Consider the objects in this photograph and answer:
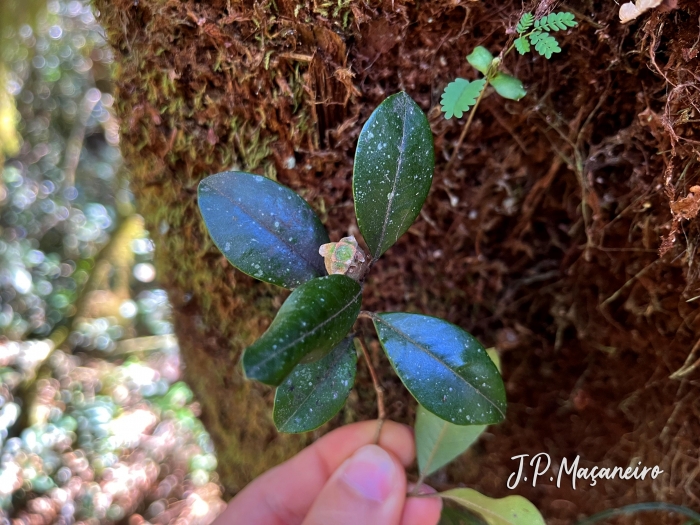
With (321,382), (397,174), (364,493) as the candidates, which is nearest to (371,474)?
(364,493)

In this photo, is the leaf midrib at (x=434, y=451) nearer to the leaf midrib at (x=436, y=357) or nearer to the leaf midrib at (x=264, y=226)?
the leaf midrib at (x=436, y=357)

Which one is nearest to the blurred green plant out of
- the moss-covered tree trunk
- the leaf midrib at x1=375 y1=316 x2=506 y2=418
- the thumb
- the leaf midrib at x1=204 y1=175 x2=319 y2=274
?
the moss-covered tree trunk

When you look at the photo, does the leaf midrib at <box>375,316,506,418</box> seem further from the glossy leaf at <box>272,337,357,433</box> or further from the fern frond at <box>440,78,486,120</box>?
the fern frond at <box>440,78,486,120</box>

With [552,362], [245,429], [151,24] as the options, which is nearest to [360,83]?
[151,24]

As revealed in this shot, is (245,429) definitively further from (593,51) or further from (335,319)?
(593,51)

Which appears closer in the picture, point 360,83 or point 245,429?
point 360,83

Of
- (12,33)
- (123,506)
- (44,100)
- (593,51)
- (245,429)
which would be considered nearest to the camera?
(593,51)
